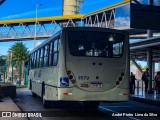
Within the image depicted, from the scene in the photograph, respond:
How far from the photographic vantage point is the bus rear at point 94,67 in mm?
12562

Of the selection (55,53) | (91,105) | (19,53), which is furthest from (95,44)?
(19,53)

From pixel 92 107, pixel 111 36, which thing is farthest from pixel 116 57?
pixel 92 107

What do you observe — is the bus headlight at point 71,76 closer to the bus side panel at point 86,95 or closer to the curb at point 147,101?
the bus side panel at point 86,95

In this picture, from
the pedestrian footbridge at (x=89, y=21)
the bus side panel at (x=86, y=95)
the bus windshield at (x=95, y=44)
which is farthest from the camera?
the pedestrian footbridge at (x=89, y=21)

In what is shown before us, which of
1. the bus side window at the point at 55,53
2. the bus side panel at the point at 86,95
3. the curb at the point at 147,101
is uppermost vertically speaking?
the bus side window at the point at 55,53

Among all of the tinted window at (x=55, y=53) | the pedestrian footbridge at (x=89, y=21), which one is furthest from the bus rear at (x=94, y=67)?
the pedestrian footbridge at (x=89, y=21)

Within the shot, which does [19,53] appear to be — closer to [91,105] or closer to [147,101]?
[147,101]

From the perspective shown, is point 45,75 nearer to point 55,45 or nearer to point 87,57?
point 55,45

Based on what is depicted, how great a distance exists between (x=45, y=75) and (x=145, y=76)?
12.0 meters

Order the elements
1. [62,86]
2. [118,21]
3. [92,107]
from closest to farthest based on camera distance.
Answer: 1. [62,86]
2. [92,107]
3. [118,21]

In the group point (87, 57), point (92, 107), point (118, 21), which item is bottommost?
point (92, 107)

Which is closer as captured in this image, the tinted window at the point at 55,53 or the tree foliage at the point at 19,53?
the tinted window at the point at 55,53

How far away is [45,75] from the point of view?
15.7m

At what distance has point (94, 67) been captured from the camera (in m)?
12.8
